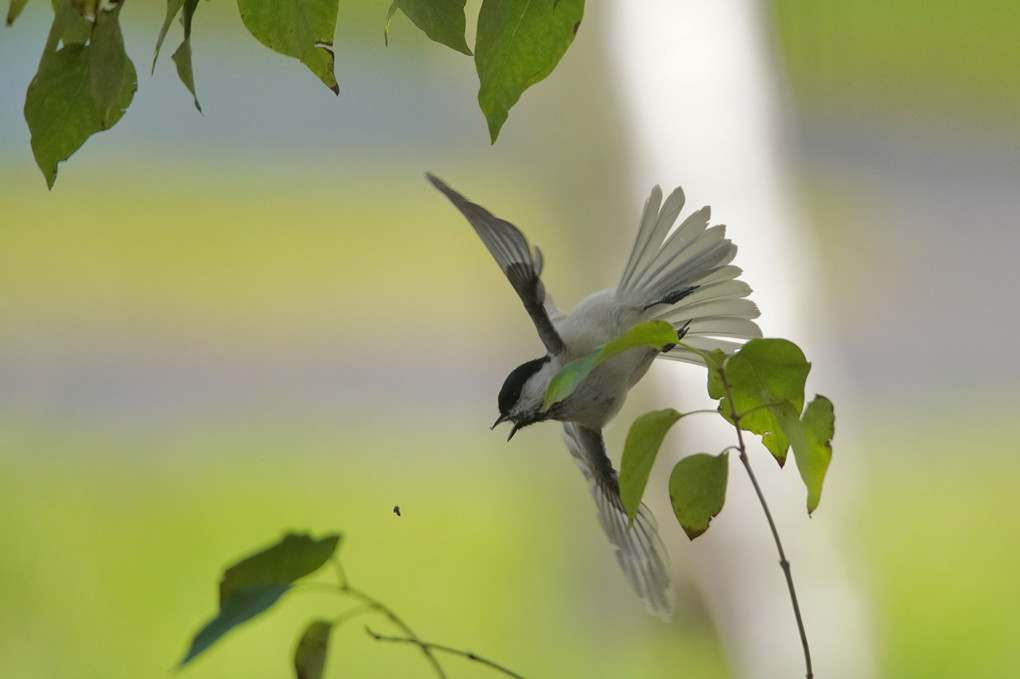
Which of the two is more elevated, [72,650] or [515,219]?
[515,219]

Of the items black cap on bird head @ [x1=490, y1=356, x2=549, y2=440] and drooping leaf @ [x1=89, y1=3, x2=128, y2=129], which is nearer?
drooping leaf @ [x1=89, y1=3, x2=128, y2=129]

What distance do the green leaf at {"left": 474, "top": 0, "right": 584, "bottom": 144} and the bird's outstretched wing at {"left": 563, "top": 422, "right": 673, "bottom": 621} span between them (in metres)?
0.29

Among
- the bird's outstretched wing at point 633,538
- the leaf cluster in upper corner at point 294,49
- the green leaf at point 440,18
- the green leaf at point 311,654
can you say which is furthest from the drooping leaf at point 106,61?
the bird's outstretched wing at point 633,538

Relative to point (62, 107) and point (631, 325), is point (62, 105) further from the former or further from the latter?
point (631, 325)

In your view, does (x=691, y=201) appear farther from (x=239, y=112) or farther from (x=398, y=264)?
(x=239, y=112)

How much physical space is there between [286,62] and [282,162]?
28 centimetres

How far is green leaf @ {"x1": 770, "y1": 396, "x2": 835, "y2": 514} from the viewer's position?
317 mm

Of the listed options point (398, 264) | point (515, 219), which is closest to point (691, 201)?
point (515, 219)

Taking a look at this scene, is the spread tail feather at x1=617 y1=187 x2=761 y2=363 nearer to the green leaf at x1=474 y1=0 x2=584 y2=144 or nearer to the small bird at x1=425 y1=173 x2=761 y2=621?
the small bird at x1=425 y1=173 x2=761 y2=621

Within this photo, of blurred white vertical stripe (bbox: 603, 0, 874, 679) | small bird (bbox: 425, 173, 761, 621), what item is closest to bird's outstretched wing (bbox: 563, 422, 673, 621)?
small bird (bbox: 425, 173, 761, 621)

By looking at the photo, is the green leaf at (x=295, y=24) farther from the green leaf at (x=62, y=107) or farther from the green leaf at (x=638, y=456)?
the green leaf at (x=638, y=456)

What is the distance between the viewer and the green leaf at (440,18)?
1.19 ft

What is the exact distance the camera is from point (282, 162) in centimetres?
236

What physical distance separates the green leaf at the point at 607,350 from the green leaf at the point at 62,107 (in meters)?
0.22
